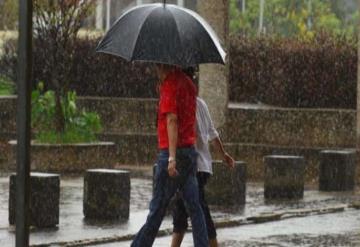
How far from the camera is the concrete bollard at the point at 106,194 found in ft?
49.8

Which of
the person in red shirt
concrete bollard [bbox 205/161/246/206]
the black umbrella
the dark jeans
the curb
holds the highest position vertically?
the black umbrella

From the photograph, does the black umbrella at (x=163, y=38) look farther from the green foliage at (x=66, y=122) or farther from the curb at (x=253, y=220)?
the green foliage at (x=66, y=122)

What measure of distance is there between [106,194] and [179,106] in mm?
4104

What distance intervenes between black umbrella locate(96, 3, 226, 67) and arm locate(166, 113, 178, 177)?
450mm

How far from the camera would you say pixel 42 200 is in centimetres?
1431

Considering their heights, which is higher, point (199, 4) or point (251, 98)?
point (199, 4)

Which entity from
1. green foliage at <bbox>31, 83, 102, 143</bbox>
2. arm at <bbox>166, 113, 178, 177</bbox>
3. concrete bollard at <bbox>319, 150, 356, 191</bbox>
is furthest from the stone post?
arm at <bbox>166, 113, 178, 177</bbox>

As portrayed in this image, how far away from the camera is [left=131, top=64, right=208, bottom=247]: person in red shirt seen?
11219 millimetres

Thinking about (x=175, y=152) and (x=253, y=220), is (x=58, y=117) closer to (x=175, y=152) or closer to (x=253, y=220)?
(x=253, y=220)

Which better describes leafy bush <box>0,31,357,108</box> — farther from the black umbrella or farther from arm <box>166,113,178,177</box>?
arm <box>166,113,178,177</box>

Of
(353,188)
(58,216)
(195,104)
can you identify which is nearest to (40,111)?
(353,188)

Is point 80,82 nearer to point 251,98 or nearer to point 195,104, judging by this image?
point 251,98

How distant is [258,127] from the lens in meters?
24.8

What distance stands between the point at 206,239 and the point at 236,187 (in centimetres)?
599
